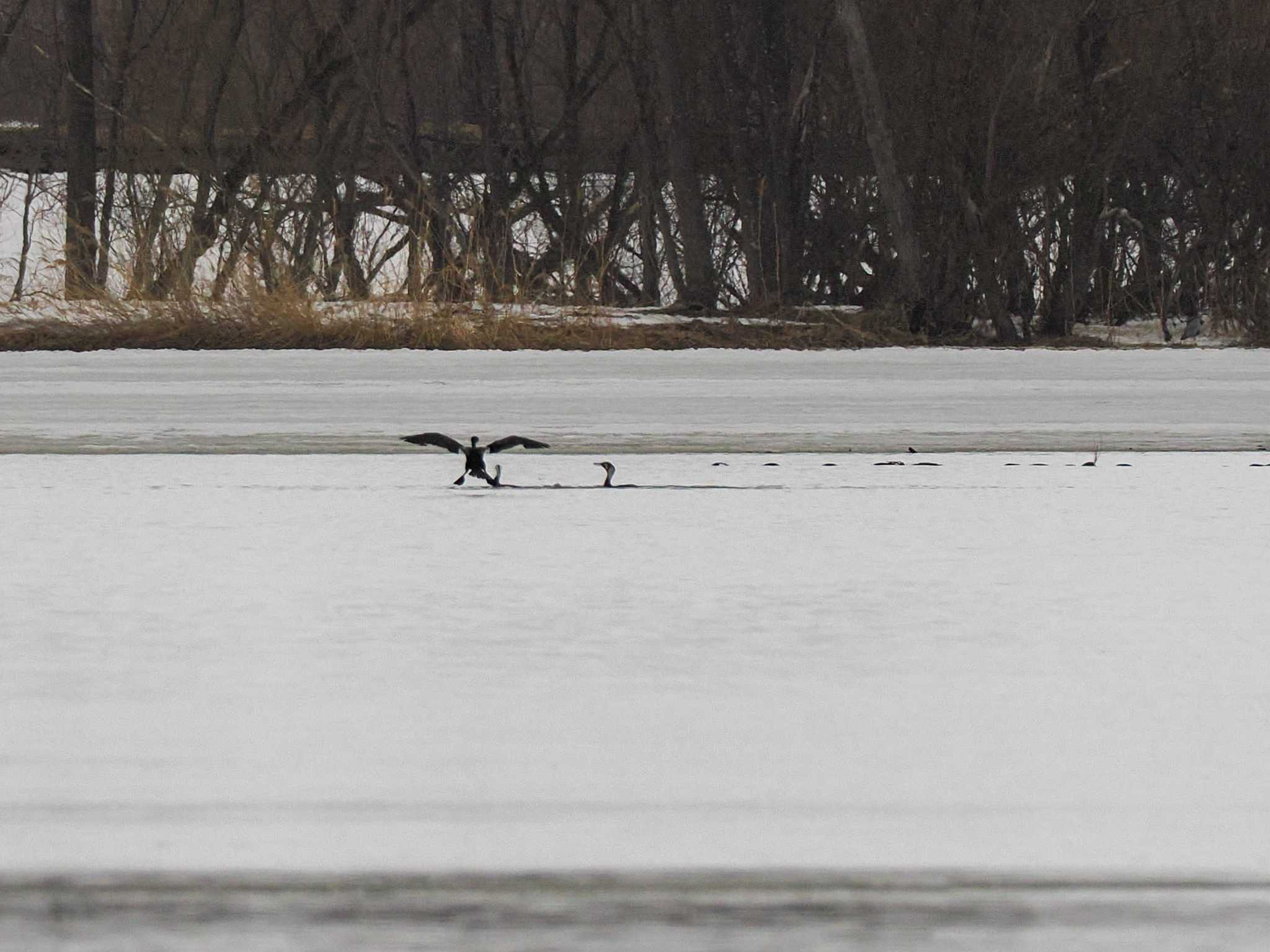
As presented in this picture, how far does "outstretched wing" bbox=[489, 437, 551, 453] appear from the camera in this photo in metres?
5.15

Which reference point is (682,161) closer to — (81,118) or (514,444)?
(514,444)

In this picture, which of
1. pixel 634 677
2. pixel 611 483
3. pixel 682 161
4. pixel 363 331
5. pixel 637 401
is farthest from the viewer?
pixel 682 161

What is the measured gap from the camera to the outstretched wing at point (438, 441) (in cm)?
498

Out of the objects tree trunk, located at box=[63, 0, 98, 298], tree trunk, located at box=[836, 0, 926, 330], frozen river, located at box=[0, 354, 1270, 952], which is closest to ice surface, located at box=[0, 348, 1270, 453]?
frozen river, located at box=[0, 354, 1270, 952]

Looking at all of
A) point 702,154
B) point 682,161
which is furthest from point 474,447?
point 702,154

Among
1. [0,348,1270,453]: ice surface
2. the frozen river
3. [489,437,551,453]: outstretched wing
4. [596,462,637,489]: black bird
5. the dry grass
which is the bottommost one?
the frozen river

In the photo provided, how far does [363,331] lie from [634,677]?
3.26 m

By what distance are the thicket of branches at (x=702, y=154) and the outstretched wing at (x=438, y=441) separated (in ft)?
3.79

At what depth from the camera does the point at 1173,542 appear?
4.12 metres

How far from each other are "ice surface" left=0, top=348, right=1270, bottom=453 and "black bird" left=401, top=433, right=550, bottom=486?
137 millimetres

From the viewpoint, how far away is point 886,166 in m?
6.61

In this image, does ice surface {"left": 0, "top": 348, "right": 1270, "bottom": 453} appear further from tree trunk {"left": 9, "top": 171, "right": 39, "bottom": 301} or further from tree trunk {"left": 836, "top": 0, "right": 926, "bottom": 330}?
tree trunk {"left": 9, "top": 171, "right": 39, "bottom": 301}

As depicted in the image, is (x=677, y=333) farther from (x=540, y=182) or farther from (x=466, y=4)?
(x=466, y=4)

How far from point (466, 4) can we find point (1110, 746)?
6.45 m
